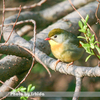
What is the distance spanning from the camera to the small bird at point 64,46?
265 centimetres

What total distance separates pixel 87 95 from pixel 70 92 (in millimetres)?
508

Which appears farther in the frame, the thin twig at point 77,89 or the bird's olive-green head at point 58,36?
the bird's olive-green head at point 58,36

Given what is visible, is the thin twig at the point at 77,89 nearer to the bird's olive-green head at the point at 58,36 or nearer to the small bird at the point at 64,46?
the small bird at the point at 64,46

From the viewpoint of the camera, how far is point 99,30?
4895 millimetres

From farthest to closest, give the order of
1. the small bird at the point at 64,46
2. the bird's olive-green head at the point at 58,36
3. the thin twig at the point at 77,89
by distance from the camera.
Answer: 1. the bird's olive-green head at the point at 58,36
2. the small bird at the point at 64,46
3. the thin twig at the point at 77,89

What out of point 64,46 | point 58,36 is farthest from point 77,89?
point 58,36

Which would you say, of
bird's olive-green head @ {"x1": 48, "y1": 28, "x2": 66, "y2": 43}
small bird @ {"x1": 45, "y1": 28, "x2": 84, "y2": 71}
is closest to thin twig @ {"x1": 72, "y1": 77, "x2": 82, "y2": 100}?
small bird @ {"x1": 45, "y1": 28, "x2": 84, "y2": 71}

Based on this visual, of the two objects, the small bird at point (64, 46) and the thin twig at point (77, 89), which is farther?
the small bird at point (64, 46)

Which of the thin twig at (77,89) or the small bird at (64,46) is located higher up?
the small bird at (64,46)

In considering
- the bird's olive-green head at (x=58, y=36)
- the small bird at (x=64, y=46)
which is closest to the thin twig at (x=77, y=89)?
the small bird at (x=64, y=46)

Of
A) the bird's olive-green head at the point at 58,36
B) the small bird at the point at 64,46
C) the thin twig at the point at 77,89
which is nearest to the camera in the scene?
the thin twig at the point at 77,89

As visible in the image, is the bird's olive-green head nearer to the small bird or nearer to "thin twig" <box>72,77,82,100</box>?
the small bird

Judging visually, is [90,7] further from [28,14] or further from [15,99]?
[15,99]

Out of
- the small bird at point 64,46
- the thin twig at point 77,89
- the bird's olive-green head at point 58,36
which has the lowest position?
the thin twig at point 77,89
